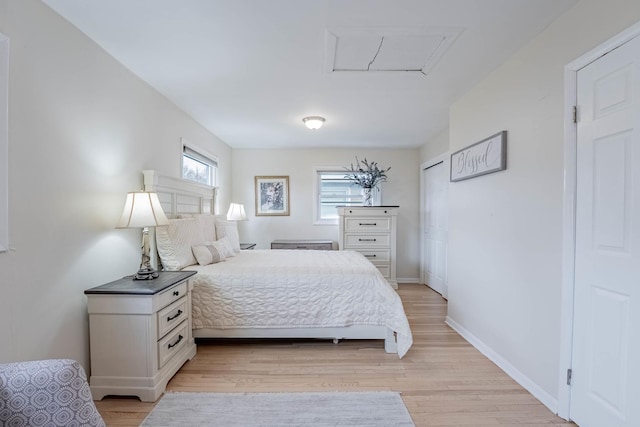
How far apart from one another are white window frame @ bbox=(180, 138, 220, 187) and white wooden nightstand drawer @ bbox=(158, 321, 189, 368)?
1.81 metres

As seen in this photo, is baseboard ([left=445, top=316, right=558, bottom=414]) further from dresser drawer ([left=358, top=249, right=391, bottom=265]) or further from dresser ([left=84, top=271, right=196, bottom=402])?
dresser ([left=84, top=271, right=196, bottom=402])

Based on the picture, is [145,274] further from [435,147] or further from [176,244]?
[435,147]

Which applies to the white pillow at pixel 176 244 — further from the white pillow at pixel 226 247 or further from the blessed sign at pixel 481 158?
the blessed sign at pixel 481 158

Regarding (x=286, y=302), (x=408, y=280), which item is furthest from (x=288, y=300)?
(x=408, y=280)

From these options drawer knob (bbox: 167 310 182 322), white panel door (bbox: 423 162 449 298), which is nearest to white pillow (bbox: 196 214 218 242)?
drawer knob (bbox: 167 310 182 322)

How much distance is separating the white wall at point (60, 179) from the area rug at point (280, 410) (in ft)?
2.39

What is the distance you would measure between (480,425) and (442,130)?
360cm

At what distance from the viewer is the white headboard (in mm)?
2657

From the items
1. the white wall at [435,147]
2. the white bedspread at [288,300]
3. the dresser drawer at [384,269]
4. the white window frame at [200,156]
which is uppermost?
the white wall at [435,147]

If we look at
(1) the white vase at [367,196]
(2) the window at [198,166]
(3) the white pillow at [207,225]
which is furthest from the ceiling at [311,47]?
(1) the white vase at [367,196]

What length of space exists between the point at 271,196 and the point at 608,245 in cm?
449

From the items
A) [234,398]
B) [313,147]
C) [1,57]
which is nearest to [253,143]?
[313,147]

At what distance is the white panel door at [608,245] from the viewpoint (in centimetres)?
138

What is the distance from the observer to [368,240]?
488 cm
